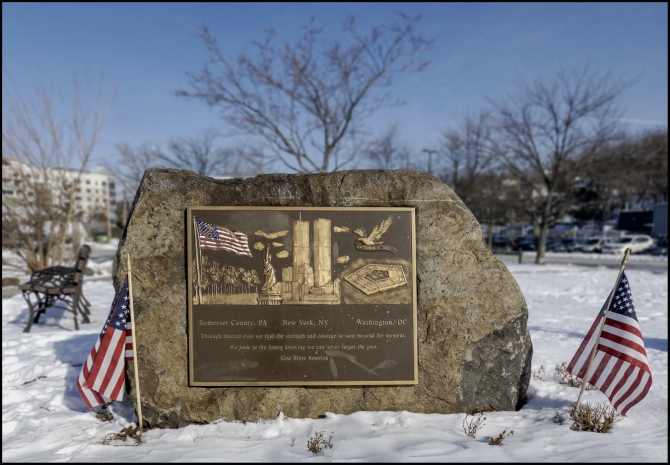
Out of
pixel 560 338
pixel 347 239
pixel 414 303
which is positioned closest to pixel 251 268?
pixel 347 239

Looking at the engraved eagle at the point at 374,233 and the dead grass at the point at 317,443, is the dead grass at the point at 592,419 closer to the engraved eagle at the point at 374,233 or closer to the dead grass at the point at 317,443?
the dead grass at the point at 317,443

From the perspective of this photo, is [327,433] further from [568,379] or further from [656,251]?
[656,251]

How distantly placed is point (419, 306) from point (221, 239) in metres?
1.91

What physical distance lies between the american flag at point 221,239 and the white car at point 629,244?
3019cm

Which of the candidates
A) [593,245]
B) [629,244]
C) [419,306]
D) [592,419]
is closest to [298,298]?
[419,306]

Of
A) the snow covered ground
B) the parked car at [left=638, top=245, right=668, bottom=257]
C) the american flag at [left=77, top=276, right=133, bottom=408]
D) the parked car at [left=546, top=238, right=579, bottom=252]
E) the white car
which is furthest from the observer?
the parked car at [left=546, top=238, right=579, bottom=252]

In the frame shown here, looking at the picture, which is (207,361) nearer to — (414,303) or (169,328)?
(169,328)

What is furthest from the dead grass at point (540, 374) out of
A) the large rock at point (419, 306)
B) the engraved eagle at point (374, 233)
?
the engraved eagle at point (374, 233)

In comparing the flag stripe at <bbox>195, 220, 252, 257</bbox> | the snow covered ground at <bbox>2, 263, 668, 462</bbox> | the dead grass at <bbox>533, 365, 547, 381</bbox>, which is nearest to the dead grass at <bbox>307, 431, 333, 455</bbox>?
the snow covered ground at <bbox>2, 263, 668, 462</bbox>

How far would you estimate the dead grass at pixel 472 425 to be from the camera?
356 centimetres

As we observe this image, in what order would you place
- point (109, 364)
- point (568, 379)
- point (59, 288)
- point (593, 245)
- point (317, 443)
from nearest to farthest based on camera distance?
point (317, 443)
point (109, 364)
point (568, 379)
point (59, 288)
point (593, 245)

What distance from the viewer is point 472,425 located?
3.74 metres

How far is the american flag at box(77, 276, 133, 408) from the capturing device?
12.2 ft

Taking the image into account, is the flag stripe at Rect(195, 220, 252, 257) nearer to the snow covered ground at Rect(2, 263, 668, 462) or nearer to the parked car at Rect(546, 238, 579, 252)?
the snow covered ground at Rect(2, 263, 668, 462)
